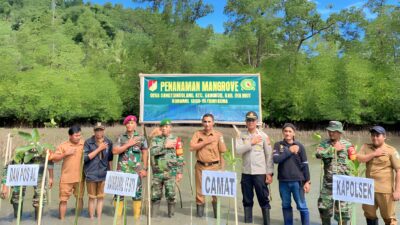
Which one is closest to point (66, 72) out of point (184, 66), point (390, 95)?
point (184, 66)

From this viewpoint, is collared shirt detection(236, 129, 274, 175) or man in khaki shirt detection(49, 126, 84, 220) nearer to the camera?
collared shirt detection(236, 129, 274, 175)

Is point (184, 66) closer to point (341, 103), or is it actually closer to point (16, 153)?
point (341, 103)

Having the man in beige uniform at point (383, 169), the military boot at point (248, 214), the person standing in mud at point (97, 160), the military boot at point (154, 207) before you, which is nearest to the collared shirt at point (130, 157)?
the person standing in mud at point (97, 160)

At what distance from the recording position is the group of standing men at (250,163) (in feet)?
16.9

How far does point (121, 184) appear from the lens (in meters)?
4.66

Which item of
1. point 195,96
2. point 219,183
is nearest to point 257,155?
point 219,183

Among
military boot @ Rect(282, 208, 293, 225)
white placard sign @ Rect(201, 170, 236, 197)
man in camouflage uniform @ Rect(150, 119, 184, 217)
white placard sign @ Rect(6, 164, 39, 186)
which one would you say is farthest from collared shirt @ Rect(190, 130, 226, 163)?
white placard sign @ Rect(6, 164, 39, 186)

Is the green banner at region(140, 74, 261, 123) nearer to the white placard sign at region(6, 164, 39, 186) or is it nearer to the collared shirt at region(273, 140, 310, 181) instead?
the collared shirt at region(273, 140, 310, 181)

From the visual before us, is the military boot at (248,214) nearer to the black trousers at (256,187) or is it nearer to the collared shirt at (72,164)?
the black trousers at (256,187)

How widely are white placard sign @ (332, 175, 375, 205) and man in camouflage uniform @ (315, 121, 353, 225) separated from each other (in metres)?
1.13

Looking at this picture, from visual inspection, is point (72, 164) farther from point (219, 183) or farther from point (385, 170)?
point (385, 170)

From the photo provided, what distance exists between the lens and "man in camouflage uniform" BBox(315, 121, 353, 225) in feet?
18.0

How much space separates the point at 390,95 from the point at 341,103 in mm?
4226

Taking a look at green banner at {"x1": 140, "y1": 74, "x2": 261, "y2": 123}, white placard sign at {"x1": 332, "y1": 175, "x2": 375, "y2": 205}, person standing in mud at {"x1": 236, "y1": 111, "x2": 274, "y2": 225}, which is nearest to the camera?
white placard sign at {"x1": 332, "y1": 175, "x2": 375, "y2": 205}
